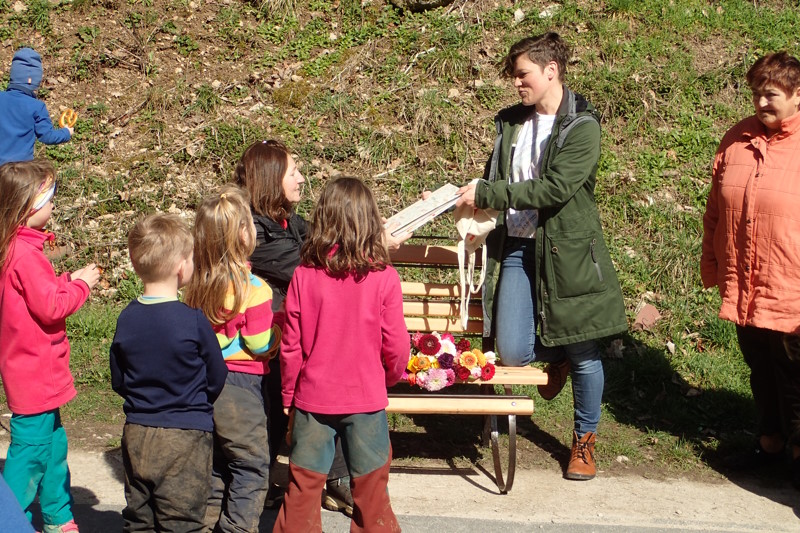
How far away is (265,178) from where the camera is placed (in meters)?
4.36

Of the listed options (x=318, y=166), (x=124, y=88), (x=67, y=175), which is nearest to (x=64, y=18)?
(x=124, y=88)

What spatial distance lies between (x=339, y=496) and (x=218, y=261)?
144 centimetres

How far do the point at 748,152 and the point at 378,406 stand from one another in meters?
2.54

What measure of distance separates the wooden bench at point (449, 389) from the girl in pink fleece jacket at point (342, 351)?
2.84ft

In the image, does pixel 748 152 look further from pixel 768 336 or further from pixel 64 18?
pixel 64 18

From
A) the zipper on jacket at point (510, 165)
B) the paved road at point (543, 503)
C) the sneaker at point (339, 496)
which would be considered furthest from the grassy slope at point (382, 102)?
the sneaker at point (339, 496)

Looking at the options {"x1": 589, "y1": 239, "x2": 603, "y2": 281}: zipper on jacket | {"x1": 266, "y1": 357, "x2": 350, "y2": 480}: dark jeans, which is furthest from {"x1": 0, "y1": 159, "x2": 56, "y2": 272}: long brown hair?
{"x1": 589, "y1": 239, "x2": 603, "y2": 281}: zipper on jacket

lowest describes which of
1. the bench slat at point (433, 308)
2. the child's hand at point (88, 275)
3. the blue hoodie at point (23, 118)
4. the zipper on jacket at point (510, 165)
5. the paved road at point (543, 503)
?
the paved road at point (543, 503)

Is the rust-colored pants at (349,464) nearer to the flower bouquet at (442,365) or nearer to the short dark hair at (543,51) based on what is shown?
the flower bouquet at (442,365)

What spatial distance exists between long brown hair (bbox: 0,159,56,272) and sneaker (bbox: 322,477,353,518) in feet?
6.33

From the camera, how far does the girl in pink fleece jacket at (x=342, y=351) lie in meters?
3.66

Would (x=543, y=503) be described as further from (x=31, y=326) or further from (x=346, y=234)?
(x=31, y=326)

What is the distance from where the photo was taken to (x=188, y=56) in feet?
31.1

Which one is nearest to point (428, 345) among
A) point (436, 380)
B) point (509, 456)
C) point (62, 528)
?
point (436, 380)
